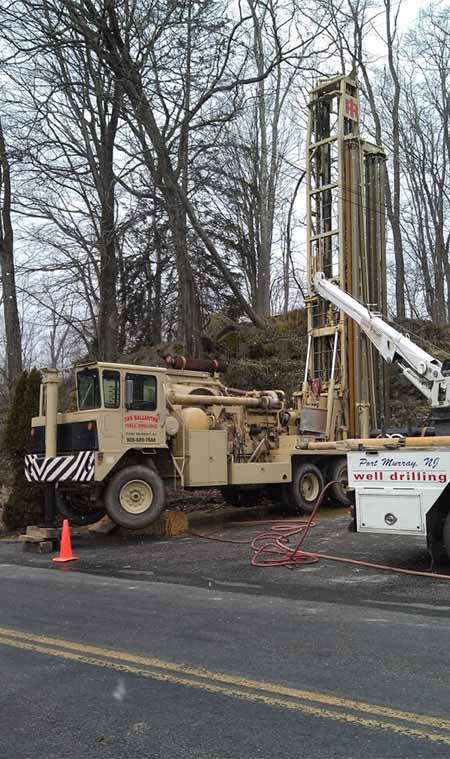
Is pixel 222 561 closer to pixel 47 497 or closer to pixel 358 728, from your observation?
pixel 47 497

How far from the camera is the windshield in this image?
1359 centimetres

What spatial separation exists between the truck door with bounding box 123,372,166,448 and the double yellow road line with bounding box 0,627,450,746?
752 centimetres

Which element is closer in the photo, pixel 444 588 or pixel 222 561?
pixel 444 588

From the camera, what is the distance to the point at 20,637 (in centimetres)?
643

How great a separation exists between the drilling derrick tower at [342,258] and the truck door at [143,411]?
4253mm

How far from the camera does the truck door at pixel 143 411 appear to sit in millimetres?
13734

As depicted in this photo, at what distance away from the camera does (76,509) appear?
14781 mm

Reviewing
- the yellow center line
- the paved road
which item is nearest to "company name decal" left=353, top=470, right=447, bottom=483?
the paved road

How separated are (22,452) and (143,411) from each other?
3.40m

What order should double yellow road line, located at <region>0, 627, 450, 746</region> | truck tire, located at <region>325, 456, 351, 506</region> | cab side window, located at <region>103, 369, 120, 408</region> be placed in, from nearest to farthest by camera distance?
double yellow road line, located at <region>0, 627, 450, 746</region> < cab side window, located at <region>103, 369, 120, 408</region> < truck tire, located at <region>325, 456, 351, 506</region>

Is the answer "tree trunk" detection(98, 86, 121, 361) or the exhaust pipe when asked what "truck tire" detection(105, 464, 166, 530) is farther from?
"tree trunk" detection(98, 86, 121, 361)

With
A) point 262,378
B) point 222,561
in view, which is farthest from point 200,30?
point 222,561

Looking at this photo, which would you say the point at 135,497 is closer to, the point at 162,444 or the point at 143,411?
the point at 162,444

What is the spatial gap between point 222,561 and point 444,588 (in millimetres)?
3505
